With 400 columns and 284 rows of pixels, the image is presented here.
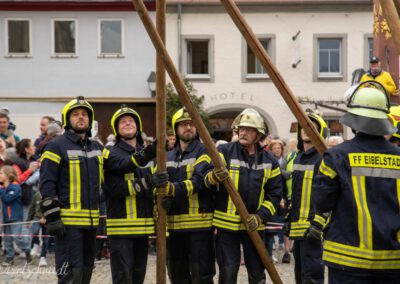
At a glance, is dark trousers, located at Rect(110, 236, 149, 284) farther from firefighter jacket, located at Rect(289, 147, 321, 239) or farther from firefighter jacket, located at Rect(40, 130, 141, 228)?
firefighter jacket, located at Rect(289, 147, 321, 239)

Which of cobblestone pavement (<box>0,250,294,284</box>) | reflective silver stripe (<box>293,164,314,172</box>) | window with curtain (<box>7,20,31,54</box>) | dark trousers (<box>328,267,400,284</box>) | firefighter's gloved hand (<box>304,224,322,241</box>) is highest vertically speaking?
window with curtain (<box>7,20,31,54</box>)

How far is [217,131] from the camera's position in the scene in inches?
1016

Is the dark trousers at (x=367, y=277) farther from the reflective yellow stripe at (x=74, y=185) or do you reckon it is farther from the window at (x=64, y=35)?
the window at (x=64, y=35)

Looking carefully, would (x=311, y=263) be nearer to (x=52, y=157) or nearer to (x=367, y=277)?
(x=367, y=277)

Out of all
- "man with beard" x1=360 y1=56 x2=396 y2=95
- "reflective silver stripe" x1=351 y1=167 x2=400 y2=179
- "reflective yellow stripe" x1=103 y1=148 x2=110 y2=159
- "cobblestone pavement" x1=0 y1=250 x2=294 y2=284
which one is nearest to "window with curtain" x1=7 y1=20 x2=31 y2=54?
"cobblestone pavement" x1=0 y1=250 x2=294 y2=284

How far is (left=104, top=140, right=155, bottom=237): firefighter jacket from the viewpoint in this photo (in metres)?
7.36

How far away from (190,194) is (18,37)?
19.9 meters

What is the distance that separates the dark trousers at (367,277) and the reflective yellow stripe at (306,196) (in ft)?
8.13

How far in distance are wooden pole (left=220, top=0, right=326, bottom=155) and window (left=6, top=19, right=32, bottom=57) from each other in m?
20.2

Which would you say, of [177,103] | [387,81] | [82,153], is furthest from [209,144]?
[177,103]

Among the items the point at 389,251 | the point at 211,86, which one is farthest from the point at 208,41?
the point at 389,251

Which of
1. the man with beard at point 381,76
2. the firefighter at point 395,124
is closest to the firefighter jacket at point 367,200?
the firefighter at point 395,124

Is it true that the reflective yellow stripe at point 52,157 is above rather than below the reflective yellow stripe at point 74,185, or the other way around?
above

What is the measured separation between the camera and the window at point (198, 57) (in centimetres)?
2547
